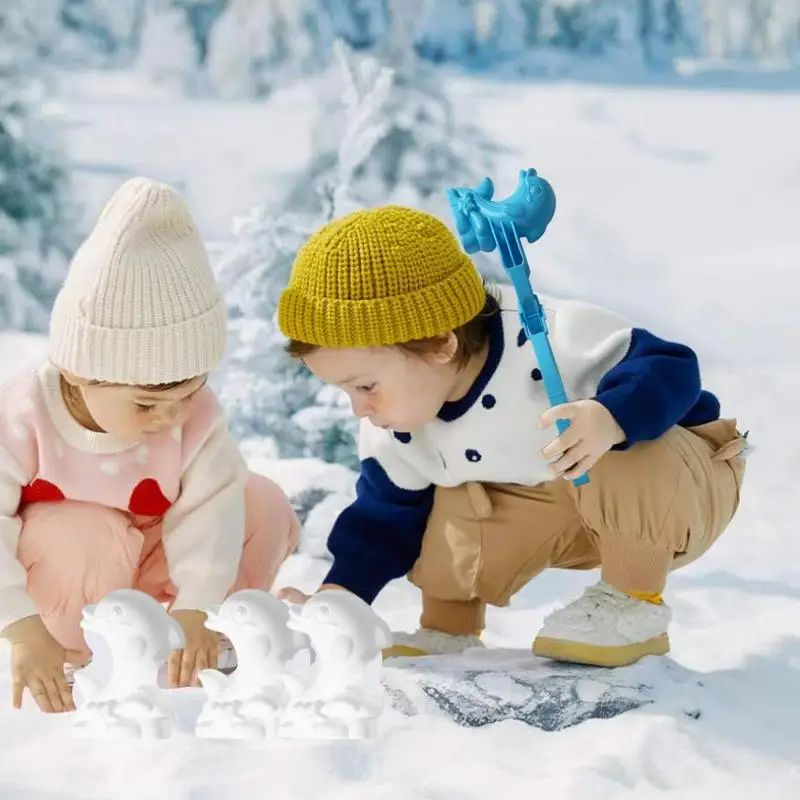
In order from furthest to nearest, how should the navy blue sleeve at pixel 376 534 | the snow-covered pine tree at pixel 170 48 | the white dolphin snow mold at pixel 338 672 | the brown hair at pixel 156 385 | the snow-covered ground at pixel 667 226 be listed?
the snow-covered pine tree at pixel 170 48 → the snow-covered ground at pixel 667 226 → the navy blue sleeve at pixel 376 534 → the brown hair at pixel 156 385 → the white dolphin snow mold at pixel 338 672

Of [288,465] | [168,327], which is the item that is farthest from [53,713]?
[288,465]

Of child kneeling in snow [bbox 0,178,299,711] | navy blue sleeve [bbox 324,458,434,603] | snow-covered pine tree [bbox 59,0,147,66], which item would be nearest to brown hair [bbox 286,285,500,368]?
child kneeling in snow [bbox 0,178,299,711]

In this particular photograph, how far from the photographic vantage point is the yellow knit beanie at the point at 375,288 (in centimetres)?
156

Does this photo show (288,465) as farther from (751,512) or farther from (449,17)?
(449,17)

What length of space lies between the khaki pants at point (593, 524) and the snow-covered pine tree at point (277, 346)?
109cm

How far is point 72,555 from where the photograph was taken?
1.70 m

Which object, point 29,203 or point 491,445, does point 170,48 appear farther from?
point 491,445

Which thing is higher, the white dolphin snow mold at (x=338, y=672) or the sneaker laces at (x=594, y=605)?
the white dolphin snow mold at (x=338, y=672)

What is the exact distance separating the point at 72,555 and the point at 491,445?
54 centimetres

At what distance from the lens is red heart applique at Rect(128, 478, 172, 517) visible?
1.71 m

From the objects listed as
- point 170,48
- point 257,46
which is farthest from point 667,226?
point 170,48

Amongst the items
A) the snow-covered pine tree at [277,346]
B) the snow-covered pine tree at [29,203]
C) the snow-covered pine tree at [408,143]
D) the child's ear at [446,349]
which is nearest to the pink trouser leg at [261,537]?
the child's ear at [446,349]

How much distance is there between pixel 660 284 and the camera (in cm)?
311

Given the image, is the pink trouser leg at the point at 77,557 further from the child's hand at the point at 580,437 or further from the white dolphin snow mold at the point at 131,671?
the child's hand at the point at 580,437
